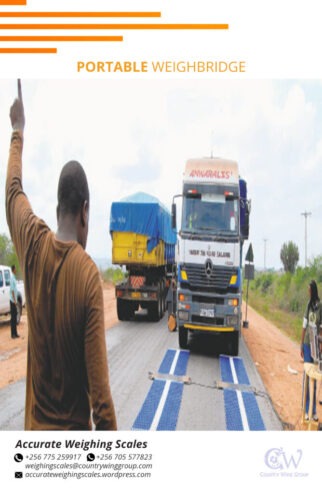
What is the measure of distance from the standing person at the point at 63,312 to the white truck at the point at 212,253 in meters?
4.72

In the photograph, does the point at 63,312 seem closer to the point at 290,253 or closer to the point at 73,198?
the point at 73,198

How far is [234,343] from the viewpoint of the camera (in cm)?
634

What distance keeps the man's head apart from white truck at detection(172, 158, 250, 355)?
4708mm

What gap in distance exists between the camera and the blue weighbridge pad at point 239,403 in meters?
3.20

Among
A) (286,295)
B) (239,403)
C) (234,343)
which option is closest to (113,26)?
(239,403)

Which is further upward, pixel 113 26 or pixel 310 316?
pixel 113 26

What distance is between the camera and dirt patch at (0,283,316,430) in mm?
3785

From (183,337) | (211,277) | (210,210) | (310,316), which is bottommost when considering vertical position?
(183,337)

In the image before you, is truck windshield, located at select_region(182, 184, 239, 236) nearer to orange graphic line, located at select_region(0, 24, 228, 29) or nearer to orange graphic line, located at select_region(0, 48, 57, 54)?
orange graphic line, located at select_region(0, 24, 228, 29)

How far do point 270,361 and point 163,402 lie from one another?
1.94 metres

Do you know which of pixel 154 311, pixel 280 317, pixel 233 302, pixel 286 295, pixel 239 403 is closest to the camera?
pixel 239 403

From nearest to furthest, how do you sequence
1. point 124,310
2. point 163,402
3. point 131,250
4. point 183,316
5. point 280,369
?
point 163,402 < point 280,369 < point 183,316 < point 131,250 < point 124,310
